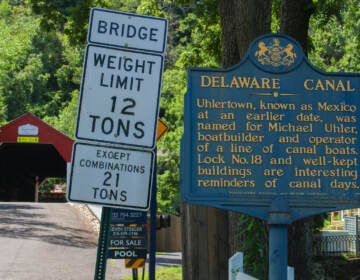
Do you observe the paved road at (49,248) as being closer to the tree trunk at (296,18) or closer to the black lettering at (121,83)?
the tree trunk at (296,18)

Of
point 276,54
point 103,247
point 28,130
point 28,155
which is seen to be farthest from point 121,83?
point 28,155

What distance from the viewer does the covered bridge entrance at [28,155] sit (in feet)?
103

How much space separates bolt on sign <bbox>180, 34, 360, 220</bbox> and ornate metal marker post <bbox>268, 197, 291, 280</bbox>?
0.09 metres

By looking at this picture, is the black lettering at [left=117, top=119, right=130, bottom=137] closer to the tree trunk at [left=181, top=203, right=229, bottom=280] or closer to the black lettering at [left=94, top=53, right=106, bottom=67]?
the black lettering at [left=94, top=53, right=106, bottom=67]

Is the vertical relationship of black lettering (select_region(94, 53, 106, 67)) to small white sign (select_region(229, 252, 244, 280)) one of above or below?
above

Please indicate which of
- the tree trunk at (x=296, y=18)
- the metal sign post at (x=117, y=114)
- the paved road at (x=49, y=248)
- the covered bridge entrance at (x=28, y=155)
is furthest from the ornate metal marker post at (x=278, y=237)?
the covered bridge entrance at (x=28, y=155)

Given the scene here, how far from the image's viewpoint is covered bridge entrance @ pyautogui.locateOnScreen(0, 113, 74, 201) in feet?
103

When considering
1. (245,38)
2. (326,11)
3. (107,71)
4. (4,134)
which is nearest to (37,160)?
(4,134)

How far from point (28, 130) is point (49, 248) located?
15362mm

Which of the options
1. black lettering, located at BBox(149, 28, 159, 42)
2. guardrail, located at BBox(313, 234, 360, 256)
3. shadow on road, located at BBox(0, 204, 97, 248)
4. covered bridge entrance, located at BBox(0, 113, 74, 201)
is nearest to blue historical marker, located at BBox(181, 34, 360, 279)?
black lettering, located at BBox(149, 28, 159, 42)

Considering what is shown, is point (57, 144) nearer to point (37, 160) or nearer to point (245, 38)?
point (37, 160)

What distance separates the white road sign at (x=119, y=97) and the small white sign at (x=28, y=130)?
2772 cm

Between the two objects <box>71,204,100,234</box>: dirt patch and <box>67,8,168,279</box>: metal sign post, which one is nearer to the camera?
<box>67,8,168,279</box>: metal sign post

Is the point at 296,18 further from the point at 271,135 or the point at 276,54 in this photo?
the point at 271,135
